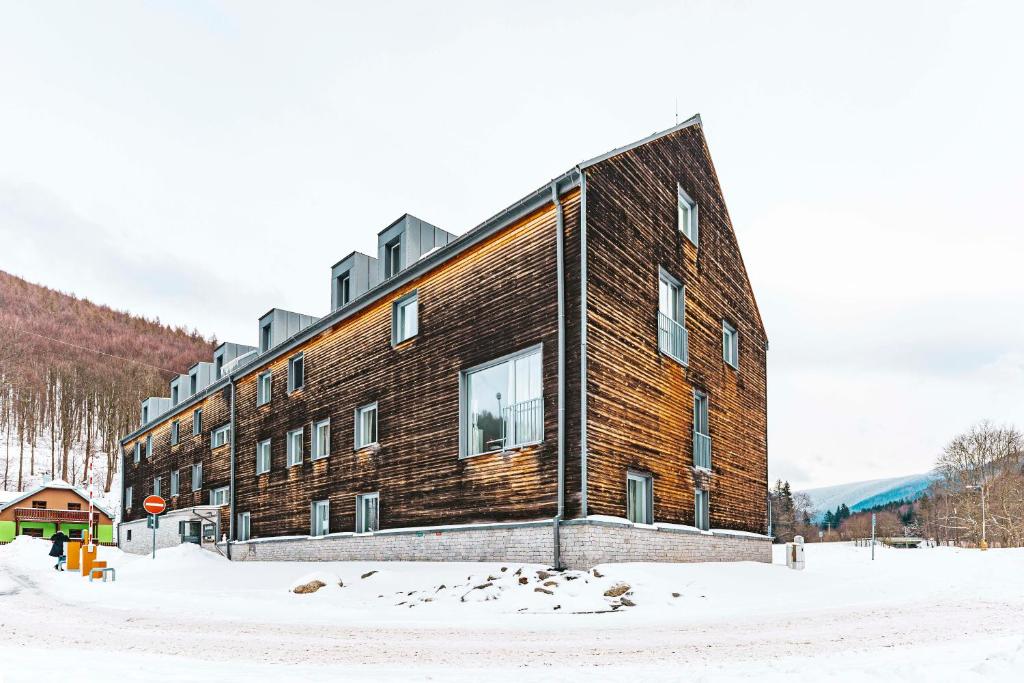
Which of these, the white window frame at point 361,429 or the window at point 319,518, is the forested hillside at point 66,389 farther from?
the white window frame at point 361,429

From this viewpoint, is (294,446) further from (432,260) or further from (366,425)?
(432,260)

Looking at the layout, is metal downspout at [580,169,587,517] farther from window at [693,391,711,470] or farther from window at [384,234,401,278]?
window at [384,234,401,278]

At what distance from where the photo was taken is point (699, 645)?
396 inches

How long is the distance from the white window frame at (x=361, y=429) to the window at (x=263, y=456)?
791 centimetres

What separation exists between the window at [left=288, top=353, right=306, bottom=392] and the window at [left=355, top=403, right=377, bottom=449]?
547cm

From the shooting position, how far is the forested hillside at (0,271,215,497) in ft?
283

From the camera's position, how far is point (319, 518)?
2767cm

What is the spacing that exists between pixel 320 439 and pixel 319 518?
2.73 metres

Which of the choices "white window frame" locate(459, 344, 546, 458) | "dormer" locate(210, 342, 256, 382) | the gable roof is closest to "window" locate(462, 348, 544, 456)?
"white window frame" locate(459, 344, 546, 458)

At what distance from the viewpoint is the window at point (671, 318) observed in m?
22.1

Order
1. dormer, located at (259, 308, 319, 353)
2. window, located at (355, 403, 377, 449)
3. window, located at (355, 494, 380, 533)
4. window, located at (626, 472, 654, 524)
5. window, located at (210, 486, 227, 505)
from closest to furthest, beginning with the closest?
window, located at (626, 472, 654, 524)
window, located at (355, 494, 380, 533)
window, located at (355, 403, 377, 449)
dormer, located at (259, 308, 319, 353)
window, located at (210, 486, 227, 505)

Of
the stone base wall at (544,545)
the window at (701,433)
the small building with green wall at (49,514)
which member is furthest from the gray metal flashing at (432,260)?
the small building with green wall at (49,514)

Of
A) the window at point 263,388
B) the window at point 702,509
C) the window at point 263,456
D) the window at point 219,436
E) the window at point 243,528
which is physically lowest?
the window at point 243,528

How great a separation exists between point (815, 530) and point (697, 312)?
4986 inches
